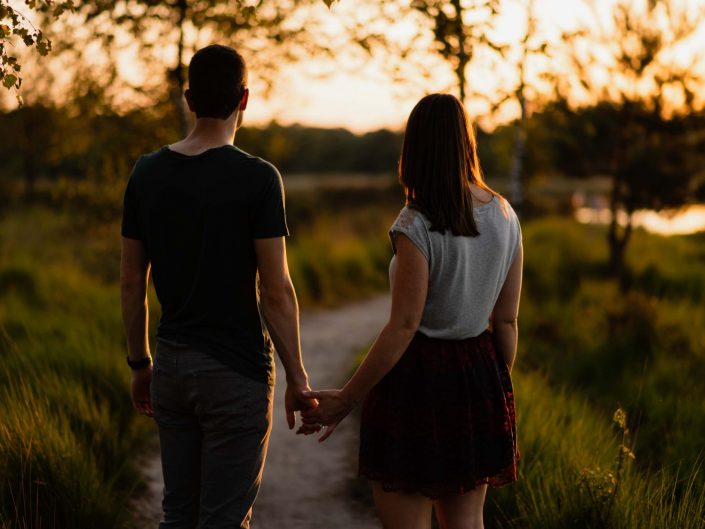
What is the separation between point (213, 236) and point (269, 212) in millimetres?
193

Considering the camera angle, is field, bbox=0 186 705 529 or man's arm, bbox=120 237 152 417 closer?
man's arm, bbox=120 237 152 417

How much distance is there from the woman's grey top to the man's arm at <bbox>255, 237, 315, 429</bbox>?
36 centimetres

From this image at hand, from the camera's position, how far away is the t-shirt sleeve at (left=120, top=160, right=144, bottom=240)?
8.68ft

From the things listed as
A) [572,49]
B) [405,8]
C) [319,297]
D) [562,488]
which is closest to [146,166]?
[562,488]

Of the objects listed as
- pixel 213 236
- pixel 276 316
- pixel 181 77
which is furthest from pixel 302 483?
pixel 181 77

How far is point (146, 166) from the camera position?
2588 millimetres

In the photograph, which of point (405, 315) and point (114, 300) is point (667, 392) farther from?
point (114, 300)

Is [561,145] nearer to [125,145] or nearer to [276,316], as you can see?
[125,145]

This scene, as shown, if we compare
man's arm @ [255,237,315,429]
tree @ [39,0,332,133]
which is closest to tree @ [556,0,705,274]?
tree @ [39,0,332,133]

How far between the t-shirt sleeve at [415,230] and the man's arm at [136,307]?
2.94 ft

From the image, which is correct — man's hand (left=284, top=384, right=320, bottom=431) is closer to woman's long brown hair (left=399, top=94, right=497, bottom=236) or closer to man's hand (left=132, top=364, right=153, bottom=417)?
man's hand (left=132, top=364, right=153, bottom=417)

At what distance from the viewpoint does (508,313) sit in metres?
2.85

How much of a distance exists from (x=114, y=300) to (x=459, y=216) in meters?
6.81

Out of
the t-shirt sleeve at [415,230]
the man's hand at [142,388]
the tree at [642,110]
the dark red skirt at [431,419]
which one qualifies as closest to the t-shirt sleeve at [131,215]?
the man's hand at [142,388]
